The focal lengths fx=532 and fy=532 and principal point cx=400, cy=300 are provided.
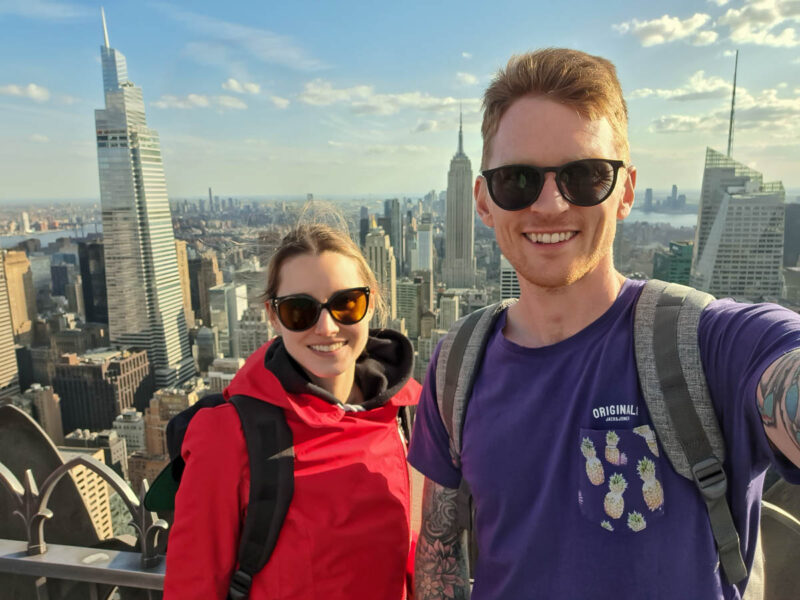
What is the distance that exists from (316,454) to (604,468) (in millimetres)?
662

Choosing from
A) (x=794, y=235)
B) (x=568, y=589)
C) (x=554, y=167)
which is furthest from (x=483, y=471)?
(x=794, y=235)

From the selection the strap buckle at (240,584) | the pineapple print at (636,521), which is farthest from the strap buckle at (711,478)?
the strap buckle at (240,584)

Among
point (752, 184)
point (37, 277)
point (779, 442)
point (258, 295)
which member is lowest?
point (37, 277)

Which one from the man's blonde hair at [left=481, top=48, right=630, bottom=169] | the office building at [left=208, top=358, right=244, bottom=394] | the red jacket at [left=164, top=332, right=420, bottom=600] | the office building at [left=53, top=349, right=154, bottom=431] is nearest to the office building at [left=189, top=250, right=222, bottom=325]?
the office building at [left=208, top=358, right=244, bottom=394]

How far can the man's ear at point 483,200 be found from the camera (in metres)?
1.18

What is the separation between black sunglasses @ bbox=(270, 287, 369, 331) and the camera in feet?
4.57

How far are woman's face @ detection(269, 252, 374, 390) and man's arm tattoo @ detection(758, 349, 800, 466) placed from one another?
3.03 feet

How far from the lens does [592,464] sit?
944mm

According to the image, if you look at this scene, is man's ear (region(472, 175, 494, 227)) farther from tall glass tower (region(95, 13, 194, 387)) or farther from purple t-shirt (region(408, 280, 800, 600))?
tall glass tower (region(95, 13, 194, 387))

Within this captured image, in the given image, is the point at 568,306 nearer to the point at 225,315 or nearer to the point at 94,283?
the point at 225,315

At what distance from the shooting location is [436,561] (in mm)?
1294

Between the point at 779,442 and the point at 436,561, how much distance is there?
815 mm

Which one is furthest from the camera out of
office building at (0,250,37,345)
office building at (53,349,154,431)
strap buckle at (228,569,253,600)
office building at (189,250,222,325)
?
office building at (189,250,222,325)

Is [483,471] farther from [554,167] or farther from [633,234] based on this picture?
[633,234]
